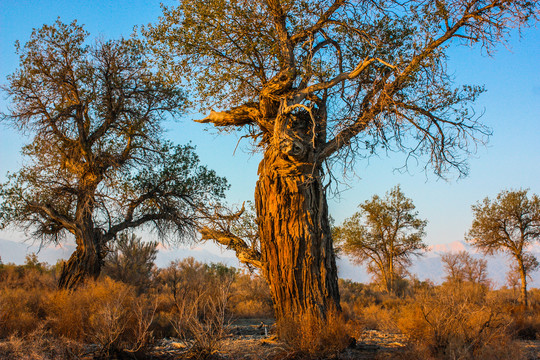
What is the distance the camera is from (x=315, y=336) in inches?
254

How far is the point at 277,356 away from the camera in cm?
623

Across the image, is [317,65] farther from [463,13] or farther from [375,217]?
[375,217]

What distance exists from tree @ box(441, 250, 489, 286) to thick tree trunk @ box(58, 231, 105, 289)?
Answer: 2586cm

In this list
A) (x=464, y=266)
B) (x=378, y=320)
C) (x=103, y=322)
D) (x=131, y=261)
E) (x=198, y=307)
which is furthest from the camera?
(x=464, y=266)

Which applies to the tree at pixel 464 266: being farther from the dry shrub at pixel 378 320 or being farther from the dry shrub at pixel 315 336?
the dry shrub at pixel 315 336

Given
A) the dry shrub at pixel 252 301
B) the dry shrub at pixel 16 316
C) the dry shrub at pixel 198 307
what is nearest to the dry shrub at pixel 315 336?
the dry shrub at pixel 198 307

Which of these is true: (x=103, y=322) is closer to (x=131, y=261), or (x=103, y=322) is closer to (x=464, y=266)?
(x=131, y=261)

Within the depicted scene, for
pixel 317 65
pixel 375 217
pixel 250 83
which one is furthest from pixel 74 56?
pixel 375 217

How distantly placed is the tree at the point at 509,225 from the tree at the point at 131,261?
62.7 feet

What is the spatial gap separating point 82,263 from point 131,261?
5.23m

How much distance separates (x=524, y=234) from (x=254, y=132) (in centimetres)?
1986

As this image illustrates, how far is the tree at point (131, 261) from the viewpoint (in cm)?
1706

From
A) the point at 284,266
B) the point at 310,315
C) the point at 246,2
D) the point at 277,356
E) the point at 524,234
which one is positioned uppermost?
the point at 246,2

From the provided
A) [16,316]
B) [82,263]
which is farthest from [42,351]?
[82,263]
